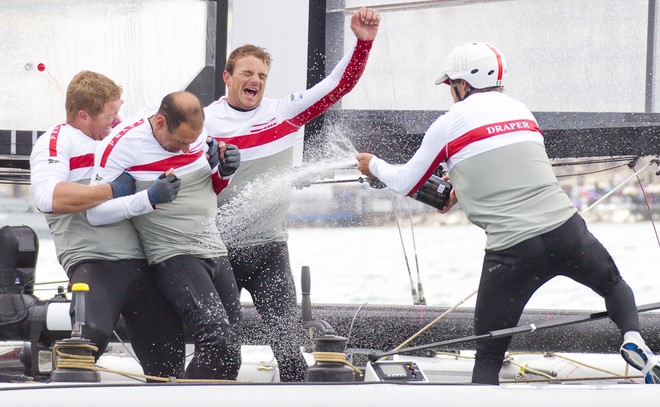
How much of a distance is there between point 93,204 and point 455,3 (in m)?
2.07

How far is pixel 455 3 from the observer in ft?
15.7

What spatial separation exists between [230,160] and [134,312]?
51cm

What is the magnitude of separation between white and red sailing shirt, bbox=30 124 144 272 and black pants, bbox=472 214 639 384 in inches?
38.6

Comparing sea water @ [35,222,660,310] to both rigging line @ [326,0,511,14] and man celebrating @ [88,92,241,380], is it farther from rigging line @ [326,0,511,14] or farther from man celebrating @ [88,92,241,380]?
man celebrating @ [88,92,241,380]

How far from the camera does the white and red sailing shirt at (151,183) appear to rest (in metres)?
3.31

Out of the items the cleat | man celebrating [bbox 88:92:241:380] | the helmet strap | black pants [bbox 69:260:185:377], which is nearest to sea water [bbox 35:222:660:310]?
black pants [bbox 69:260:185:377]

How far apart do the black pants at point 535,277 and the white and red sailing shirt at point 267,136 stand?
822 millimetres

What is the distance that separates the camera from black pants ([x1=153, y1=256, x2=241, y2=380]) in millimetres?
3295

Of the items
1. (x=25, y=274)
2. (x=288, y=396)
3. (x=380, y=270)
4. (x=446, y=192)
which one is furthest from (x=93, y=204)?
(x=380, y=270)

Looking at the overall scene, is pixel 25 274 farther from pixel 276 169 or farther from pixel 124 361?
pixel 276 169

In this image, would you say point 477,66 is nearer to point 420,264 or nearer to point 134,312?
point 134,312

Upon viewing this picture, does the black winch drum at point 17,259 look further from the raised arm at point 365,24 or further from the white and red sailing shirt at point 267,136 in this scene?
the raised arm at point 365,24

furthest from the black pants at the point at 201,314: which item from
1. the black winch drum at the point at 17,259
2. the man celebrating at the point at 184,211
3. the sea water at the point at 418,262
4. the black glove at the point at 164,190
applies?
the sea water at the point at 418,262

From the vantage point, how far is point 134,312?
11.3 ft
